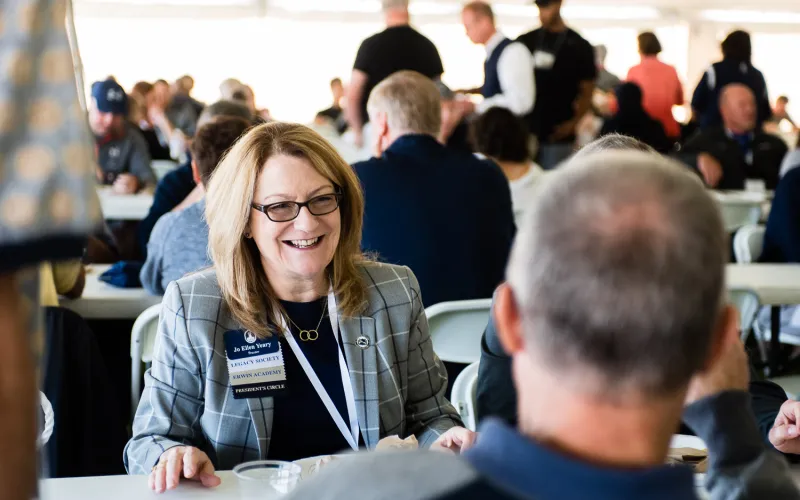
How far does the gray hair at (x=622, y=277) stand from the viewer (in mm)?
788

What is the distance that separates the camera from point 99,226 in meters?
0.73

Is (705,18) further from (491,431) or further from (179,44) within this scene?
(491,431)

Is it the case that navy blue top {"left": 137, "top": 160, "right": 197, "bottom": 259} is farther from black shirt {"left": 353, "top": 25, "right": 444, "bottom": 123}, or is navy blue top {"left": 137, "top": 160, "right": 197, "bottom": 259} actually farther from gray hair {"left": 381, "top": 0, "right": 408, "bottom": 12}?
gray hair {"left": 381, "top": 0, "right": 408, "bottom": 12}

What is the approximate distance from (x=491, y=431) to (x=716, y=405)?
19.5 inches

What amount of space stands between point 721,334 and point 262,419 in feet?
4.06

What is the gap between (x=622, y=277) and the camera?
2.58ft

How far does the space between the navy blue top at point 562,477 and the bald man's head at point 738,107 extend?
644cm

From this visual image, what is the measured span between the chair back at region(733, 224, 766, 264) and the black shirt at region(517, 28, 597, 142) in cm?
219

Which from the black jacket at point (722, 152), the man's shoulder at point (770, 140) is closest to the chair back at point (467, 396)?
the black jacket at point (722, 152)

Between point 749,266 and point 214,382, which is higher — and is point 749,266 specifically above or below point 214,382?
below

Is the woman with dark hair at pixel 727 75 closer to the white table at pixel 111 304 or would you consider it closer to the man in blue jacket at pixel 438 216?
the man in blue jacket at pixel 438 216

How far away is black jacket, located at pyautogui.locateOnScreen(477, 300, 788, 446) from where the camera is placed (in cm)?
189

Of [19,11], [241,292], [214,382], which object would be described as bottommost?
[214,382]

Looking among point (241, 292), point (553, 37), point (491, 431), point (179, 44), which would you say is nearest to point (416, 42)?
point (553, 37)
